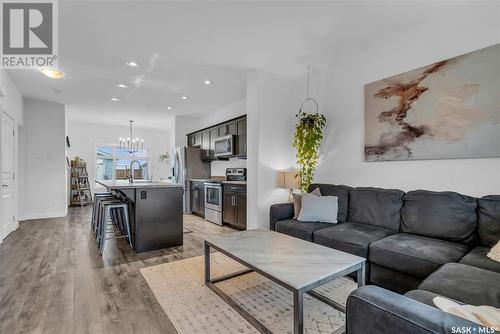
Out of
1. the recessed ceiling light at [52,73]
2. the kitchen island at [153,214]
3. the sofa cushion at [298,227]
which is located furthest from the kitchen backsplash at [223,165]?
the recessed ceiling light at [52,73]

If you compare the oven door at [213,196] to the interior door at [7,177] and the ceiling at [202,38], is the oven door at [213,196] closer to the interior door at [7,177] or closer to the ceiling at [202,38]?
the ceiling at [202,38]

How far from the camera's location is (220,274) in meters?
2.57

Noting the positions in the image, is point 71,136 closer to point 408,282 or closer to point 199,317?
point 199,317

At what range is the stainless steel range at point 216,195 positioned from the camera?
4.93 metres

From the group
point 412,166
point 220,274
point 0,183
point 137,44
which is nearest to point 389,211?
point 412,166

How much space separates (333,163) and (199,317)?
2620 mm

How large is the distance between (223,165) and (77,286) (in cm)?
403

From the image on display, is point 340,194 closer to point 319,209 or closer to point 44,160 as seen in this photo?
point 319,209

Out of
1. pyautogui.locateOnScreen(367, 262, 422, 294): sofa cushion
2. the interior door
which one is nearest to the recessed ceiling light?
the interior door

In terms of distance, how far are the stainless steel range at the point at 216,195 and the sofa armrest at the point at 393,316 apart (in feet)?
13.2

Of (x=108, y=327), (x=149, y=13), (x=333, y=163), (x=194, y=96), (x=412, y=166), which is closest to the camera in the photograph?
(x=108, y=327)

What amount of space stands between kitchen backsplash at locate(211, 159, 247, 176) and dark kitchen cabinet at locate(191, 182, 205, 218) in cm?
65

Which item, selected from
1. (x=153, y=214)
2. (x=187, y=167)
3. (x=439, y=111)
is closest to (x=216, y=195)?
(x=187, y=167)

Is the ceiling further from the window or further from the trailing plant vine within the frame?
the window
